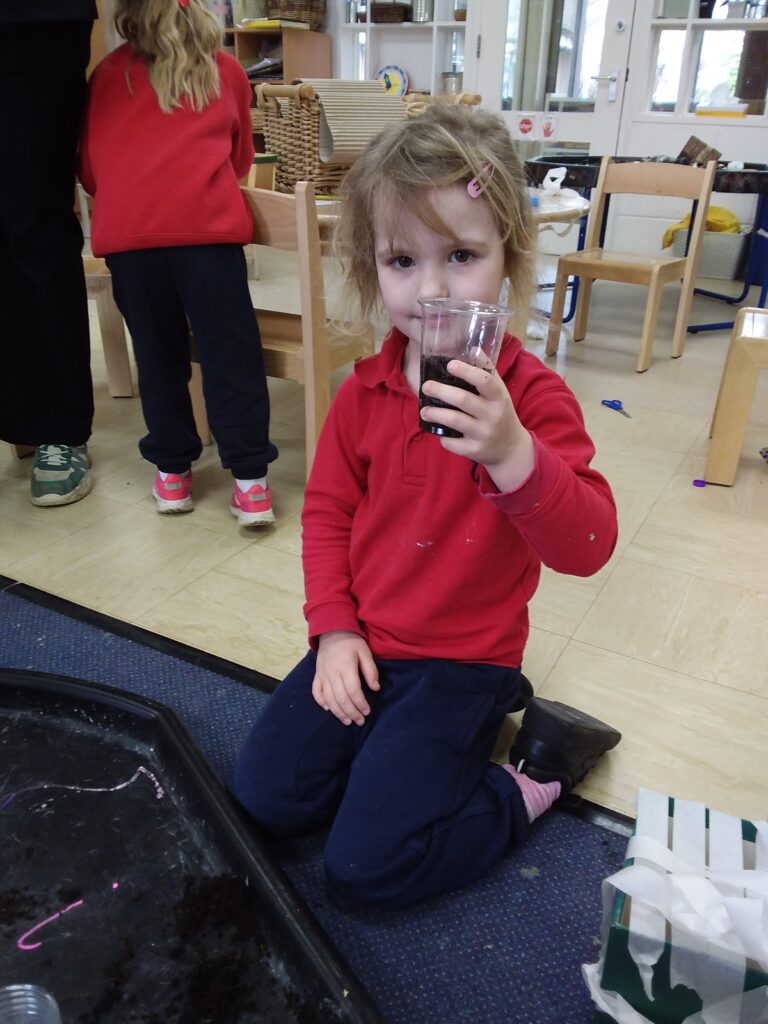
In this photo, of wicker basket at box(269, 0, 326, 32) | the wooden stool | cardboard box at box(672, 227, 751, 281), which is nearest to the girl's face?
the wooden stool

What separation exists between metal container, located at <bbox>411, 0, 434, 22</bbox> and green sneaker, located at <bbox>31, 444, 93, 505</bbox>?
4222mm

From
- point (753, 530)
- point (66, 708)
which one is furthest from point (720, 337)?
point (66, 708)

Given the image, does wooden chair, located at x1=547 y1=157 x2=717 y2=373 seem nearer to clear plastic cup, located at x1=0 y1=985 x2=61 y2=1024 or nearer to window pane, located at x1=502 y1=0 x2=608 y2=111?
window pane, located at x1=502 y1=0 x2=608 y2=111

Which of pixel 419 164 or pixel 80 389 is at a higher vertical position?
pixel 419 164

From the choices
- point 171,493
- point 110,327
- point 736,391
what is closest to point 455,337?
point 171,493

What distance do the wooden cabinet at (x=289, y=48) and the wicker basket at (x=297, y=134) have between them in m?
3.20

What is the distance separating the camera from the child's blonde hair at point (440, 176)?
776mm

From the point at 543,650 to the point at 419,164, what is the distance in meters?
0.78

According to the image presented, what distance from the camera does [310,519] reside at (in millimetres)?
975

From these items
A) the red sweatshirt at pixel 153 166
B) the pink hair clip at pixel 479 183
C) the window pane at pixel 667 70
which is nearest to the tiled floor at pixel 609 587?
the red sweatshirt at pixel 153 166

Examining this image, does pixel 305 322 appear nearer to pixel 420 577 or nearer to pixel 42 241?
pixel 42 241

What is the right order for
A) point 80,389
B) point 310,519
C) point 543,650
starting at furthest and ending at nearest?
point 80,389 → point 543,650 → point 310,519

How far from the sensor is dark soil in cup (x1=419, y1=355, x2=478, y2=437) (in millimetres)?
628

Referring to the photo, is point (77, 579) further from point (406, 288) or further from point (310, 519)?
point (406, 288)
